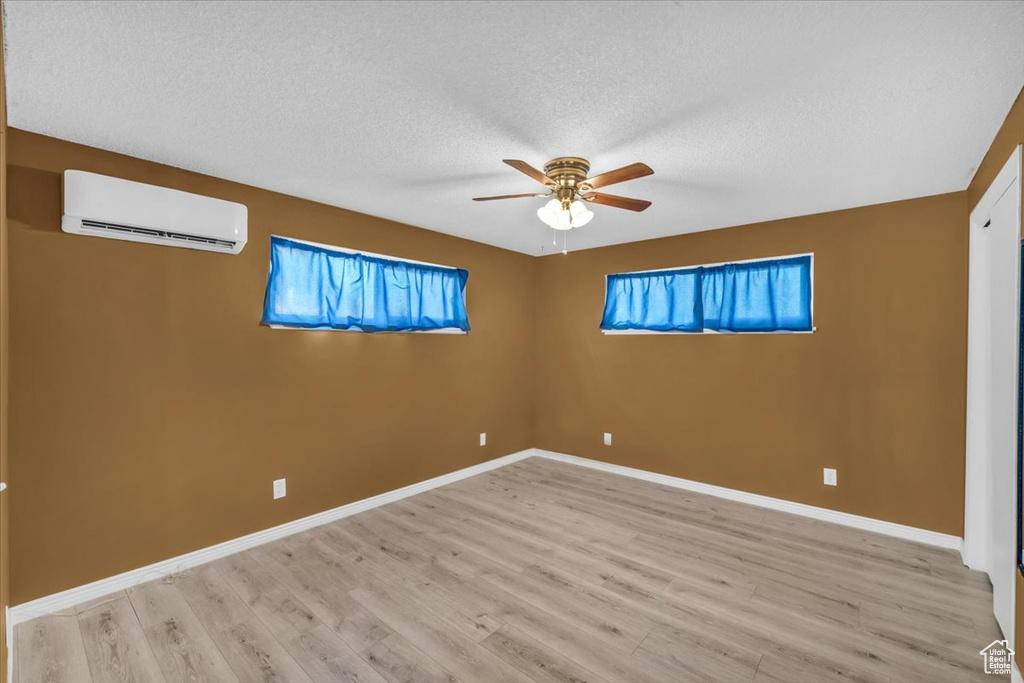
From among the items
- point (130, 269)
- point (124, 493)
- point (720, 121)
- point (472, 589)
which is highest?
point (720, 121)

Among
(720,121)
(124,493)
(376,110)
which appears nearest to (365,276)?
(376,110)

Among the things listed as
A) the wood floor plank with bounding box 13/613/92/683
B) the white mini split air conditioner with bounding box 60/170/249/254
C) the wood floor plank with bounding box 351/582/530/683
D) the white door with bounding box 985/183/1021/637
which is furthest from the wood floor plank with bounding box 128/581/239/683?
the white door with bounding box 985/183/1021/637

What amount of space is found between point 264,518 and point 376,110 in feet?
8.81

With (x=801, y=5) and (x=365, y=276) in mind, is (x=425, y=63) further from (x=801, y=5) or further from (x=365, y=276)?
(x=365, y=276)

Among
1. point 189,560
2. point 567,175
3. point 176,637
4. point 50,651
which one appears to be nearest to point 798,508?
point 567,175

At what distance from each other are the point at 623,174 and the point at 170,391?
2801mm

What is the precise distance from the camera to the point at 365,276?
3.67 meters

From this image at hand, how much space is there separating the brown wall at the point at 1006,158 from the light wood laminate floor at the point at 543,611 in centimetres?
28

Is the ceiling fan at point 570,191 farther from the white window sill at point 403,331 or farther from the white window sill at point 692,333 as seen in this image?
the white window sill at point 692,333

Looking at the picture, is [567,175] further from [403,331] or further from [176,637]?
[176,637]

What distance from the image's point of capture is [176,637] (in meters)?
2.13

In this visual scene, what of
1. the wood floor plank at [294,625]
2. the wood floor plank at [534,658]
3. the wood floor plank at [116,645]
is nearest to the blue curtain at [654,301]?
the wood floor plank at [534,658]

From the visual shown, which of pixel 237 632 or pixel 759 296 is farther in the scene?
pixel 759 296

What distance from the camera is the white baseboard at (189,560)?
2.27 m
